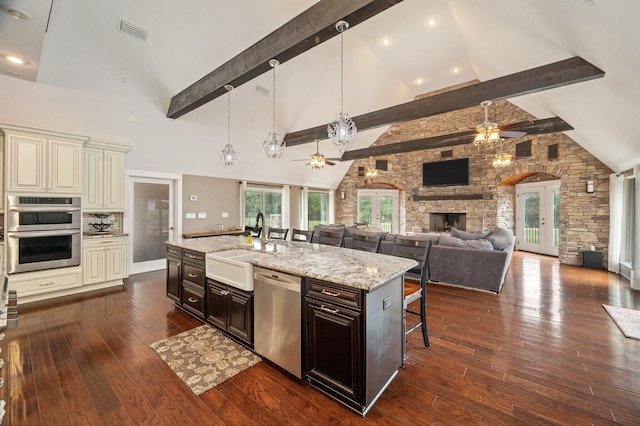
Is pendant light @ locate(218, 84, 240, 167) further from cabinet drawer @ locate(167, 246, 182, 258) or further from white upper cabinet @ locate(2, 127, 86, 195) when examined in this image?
white upper cabinet @ locate(2, 127, 86, 195)

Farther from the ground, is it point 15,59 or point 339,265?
point 15,59

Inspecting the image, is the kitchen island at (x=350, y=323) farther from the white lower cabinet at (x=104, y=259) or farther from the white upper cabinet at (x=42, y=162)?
the white upper cabinet at (x=42, y=162)

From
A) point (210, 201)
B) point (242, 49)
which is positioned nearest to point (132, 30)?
point (242, 49)

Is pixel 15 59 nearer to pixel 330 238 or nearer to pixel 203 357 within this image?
pixel 203 357

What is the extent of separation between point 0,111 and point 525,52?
24.6ft

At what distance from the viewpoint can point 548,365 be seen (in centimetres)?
236

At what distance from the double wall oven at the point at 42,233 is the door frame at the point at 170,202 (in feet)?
2.87

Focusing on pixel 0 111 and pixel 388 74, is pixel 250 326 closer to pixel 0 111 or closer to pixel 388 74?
pixel 0 111

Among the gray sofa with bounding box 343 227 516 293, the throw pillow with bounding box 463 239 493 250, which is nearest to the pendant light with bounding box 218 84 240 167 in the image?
the gray sofa with bounding box 343 227 516 293

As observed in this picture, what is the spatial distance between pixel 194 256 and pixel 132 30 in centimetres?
308

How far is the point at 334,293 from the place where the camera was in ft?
6.09

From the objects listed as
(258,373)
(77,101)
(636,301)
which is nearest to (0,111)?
(77,101)

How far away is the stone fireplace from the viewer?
915cm

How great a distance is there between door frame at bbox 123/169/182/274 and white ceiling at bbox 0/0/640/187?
0.61 feet
